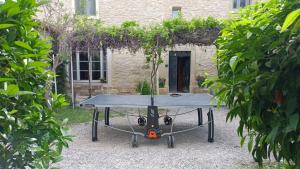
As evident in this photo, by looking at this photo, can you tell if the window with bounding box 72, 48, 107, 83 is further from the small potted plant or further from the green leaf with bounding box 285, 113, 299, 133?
the green leaf with bounding box 285, 113, 299, 133

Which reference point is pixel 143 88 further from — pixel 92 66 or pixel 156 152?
pixel 156 152

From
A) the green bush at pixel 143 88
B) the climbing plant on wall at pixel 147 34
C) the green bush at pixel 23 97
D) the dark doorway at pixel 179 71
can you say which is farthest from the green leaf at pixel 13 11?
the dark doorway at pixel 179 71

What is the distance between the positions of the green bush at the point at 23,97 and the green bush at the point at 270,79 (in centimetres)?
95

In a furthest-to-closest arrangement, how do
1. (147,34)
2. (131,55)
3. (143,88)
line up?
(131,55) → (143,88) → (147,34)

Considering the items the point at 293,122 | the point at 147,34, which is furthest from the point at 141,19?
the point at 293,122

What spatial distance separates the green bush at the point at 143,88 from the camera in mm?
11311

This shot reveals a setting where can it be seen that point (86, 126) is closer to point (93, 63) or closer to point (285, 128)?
point (93, 63)

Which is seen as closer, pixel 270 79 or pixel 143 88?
pixel 270 79

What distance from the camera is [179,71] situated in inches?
508

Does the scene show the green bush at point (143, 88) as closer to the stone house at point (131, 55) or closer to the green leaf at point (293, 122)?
the stone house at point (131, 55)

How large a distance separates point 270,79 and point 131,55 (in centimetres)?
1086

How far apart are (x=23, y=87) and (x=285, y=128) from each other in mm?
1227

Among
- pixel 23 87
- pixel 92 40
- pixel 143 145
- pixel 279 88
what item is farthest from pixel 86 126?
pixel 279 88

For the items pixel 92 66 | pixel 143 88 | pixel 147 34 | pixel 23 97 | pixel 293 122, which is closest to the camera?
pixel 293 122
